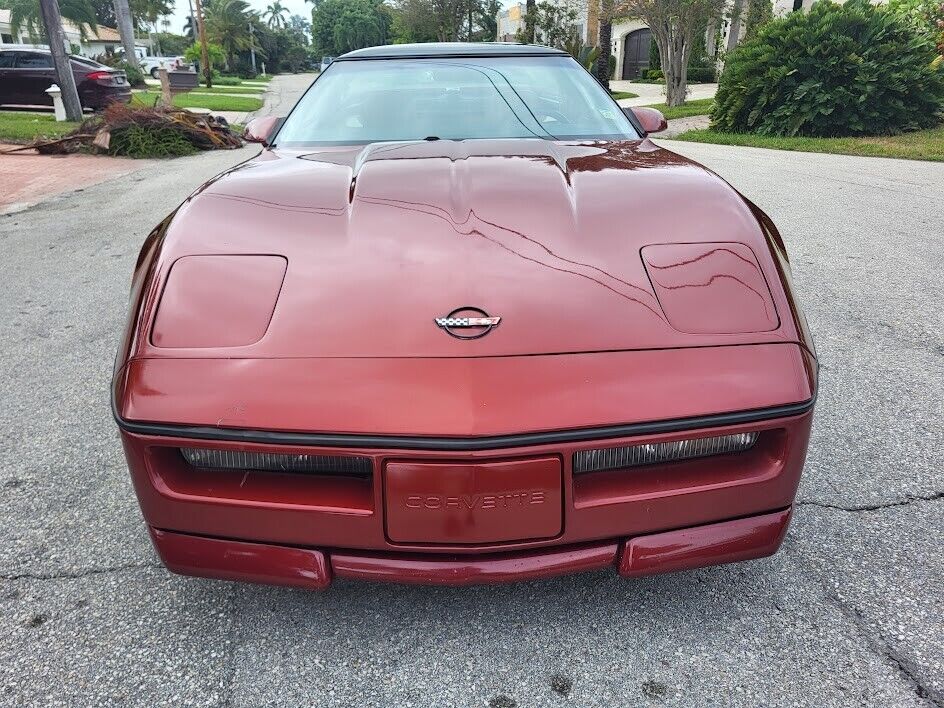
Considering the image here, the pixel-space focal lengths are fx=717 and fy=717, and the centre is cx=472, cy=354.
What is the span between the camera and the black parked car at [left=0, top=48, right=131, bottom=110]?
1535 centimetres

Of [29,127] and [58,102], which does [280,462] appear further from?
[58,102]

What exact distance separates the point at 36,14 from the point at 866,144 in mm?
46458

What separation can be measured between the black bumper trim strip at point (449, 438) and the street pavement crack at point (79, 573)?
66cm

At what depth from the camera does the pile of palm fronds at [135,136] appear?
10.9 meters

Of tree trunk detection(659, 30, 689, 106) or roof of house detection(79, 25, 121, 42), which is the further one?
roof of house detection(79, 25, 121, 42)

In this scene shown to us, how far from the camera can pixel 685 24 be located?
1752 centimetres

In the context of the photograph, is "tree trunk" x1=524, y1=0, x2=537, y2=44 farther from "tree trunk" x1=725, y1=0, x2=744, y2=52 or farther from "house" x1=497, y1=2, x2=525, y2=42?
"house" x1=497, y1=2, x2=525, y2=42

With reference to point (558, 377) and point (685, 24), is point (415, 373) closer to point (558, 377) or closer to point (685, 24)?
point (558, 377)

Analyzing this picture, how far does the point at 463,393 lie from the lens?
137 centimetres

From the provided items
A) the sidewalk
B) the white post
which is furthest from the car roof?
the white post

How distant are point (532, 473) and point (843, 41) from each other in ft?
43.1

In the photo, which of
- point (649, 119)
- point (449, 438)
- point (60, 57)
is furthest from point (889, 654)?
point (60, 57)

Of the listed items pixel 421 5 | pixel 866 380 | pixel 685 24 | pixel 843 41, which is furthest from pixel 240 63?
pixel 866 380

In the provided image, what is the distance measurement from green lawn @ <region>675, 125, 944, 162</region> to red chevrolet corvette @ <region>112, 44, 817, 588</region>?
1032 cm
